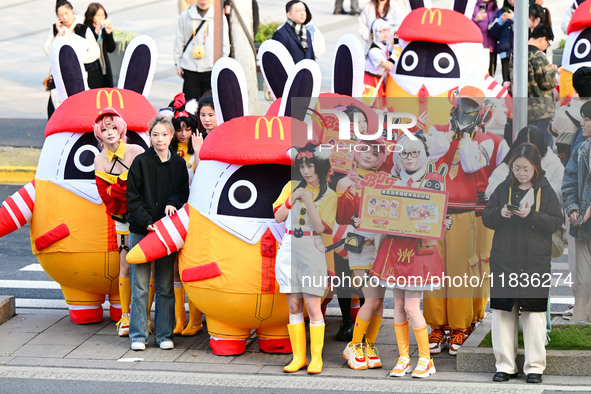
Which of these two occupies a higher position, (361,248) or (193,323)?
(361,248)

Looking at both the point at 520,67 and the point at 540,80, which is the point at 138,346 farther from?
the point at 540,80

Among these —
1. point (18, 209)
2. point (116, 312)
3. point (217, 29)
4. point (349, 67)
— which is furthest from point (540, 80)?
point (217, 29)

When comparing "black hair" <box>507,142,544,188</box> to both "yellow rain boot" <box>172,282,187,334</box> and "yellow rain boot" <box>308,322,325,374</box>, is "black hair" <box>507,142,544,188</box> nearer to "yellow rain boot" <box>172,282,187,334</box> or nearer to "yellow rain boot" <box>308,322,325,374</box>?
"yellow rain boot" <box>308,322,325,374</box>

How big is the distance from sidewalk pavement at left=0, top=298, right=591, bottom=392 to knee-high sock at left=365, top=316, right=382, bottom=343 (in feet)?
0.64

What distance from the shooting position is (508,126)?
8102mm

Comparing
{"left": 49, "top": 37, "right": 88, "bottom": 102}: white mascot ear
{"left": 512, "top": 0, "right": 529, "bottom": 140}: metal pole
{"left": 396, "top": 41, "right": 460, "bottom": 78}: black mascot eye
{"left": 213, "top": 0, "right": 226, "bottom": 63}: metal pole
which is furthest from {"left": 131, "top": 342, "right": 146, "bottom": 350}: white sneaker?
{"left": 213, "top": 0, "right": 226, "bottom": 63}: metal pole

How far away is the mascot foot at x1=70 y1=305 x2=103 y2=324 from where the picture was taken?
800 centimetres

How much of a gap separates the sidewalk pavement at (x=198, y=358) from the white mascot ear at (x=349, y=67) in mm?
1799

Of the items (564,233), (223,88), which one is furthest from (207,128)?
(564,233)

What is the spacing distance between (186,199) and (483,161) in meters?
2.08

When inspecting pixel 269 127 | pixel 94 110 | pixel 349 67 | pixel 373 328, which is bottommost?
pixel 373 328

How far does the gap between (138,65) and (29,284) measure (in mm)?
2521

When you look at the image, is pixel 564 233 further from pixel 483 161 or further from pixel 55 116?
pixel 55 116

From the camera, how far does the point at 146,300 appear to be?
7438mm
